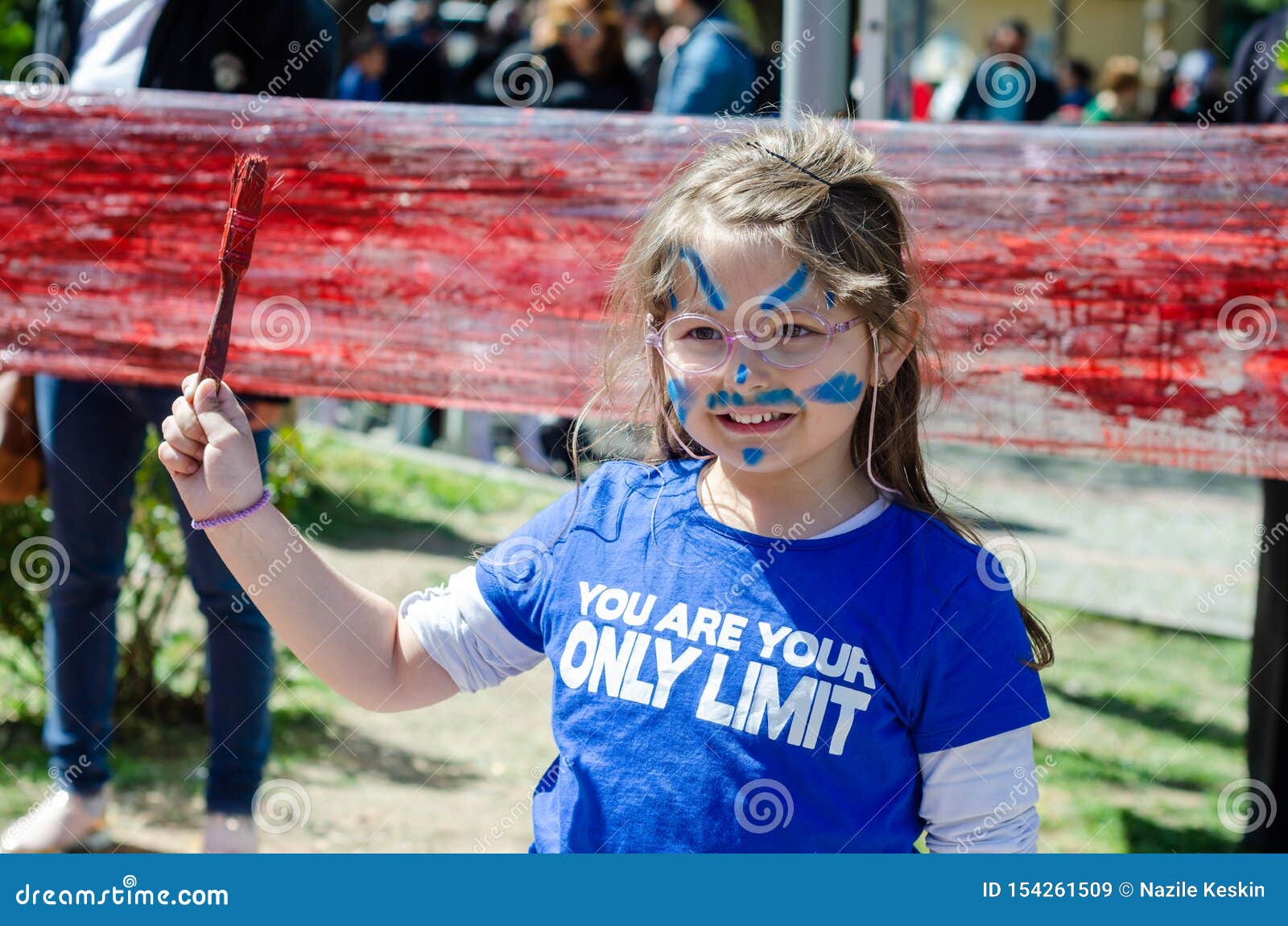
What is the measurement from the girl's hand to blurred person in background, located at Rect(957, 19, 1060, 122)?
6932 millimetres

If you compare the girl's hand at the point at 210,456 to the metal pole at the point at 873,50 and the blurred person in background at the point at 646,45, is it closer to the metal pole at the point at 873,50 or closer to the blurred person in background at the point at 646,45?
the metal pole at the point at 873,50

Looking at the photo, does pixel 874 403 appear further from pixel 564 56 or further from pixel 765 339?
pixel 564 56

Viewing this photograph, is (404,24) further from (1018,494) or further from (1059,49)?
(1059,49)

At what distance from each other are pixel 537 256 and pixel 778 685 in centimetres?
148

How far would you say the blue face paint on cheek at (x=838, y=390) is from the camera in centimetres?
164

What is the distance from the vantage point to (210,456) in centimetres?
156

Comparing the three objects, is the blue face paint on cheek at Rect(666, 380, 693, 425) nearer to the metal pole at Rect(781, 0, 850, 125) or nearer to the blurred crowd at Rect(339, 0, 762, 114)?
the metal pole at Rect(781, 0, 850, 125)

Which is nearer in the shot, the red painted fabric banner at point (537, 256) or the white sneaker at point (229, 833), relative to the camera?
Result: the red painted fabric banner at point (537, 256)

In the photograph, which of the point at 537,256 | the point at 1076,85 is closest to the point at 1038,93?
the point at 1076,85

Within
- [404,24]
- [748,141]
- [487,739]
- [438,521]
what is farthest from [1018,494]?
[404,24]

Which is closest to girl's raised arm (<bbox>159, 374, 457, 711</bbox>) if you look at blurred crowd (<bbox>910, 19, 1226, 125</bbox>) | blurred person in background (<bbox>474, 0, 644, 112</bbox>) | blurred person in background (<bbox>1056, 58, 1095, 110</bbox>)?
blurred crowd (<bbox>910, 19, 1226, 125</bbox>)

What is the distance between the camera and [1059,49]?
27.2 metres

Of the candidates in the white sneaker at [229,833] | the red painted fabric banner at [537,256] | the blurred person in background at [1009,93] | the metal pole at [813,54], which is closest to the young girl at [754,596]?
the red painted fabric banner at [537,256]

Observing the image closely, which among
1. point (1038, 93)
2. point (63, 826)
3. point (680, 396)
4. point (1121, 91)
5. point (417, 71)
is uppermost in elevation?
point (1121, 91)
